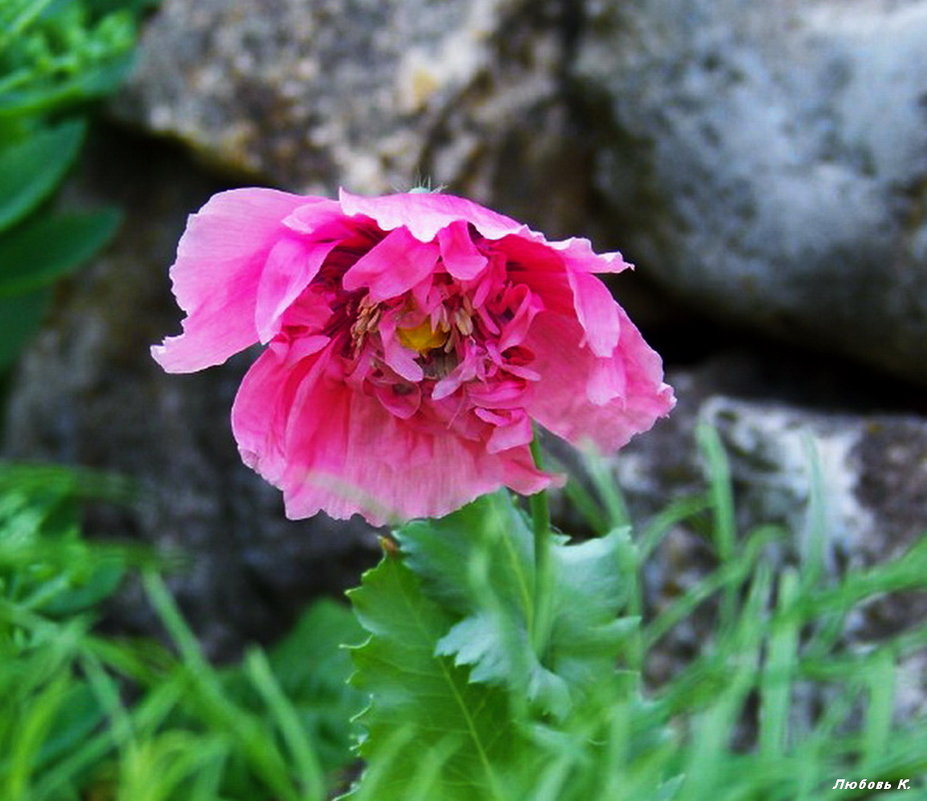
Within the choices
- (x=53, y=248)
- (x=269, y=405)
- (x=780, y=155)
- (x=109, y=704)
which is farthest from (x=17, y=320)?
(x=109, y=704)

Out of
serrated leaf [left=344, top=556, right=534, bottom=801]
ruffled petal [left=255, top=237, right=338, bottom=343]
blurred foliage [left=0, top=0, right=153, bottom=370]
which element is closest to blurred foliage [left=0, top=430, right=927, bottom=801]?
serrated leaf [left=344, top=556, right=534, bottom=801]

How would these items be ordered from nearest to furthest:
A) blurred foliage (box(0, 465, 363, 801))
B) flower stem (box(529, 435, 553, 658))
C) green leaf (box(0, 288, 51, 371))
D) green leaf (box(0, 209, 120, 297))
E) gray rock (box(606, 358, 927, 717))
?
blurred foliage (box(0, 465, 363, 801)) → flower stem (box(529, 435, 553, 658)) → gray rock (box(606, 358, 927, 717)) → green leaf (box(0, 209, 120, 297)) → green leaf (box(0, 288, 51, 371))

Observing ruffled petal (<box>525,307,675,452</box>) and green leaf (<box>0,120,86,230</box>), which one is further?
green leaf (<box>0,120,86,230</box>)

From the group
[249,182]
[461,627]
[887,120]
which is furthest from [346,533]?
[461,627]

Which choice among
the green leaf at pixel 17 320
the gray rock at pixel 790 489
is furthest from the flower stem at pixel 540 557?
the green leaf at pixel 17 320

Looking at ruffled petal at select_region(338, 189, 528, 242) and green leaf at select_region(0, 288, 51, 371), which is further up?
ruffled petal at select_region(338, 189, 528, 242)

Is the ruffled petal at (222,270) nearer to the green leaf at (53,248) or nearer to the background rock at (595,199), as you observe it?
the background rock at (595,199)

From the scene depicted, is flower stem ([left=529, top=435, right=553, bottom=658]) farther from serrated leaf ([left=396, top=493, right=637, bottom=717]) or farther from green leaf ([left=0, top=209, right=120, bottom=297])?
green leaf ([left=0, top=209, right=120, bottom=297])
